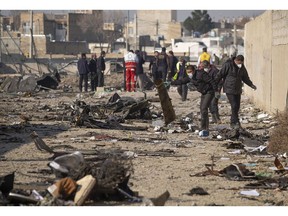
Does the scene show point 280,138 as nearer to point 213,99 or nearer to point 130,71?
point 213,99

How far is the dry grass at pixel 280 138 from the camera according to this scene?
15078 mm

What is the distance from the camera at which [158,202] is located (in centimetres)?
991

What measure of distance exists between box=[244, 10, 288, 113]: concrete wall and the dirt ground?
68 cm

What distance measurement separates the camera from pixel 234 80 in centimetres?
1969

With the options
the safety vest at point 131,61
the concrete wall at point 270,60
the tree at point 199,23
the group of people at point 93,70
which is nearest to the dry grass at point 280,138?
the concrete wall at point 270,60

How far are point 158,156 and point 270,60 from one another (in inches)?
400

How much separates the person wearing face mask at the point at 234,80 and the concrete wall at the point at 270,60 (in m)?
1.12

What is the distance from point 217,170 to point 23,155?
11.5 feet

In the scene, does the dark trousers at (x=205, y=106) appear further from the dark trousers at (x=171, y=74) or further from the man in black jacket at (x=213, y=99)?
the dark trousers at (x=171, y=74)

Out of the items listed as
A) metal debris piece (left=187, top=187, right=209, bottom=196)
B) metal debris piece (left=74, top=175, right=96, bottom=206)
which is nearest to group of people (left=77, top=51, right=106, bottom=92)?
metal debris piece (left=187, top=187, right=209, bottom=196)

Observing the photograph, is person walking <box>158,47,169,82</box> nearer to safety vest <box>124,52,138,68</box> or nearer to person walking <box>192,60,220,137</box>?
safety vest <box>124,52,138,68</box>

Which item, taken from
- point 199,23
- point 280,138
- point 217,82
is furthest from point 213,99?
point 199,23

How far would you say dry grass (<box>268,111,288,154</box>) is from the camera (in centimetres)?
1508

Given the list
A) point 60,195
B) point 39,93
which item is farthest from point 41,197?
point 39,93
